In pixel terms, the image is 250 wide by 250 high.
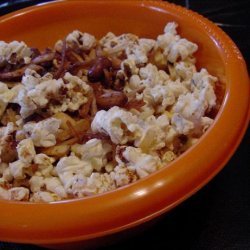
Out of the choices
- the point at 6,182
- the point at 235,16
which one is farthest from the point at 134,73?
the point at 235,16

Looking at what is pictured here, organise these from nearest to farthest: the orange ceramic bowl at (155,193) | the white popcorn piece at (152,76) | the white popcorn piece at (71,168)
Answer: the orange ceramic bowl at (155,193) < the white popcorn piece at (71,168) < the white popcorn piece at (152,76)

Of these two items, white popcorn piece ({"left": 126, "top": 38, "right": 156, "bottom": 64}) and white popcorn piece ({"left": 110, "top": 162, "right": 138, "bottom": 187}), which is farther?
white popcorn piece ({"left": 126, "top": 38, "right": 156, "bottom": 64})

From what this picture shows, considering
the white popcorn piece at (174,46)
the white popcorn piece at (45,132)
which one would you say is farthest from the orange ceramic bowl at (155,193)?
the white popcorn piece at (45,132)

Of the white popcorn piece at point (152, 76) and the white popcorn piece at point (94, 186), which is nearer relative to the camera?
the white popcorn piece at point (94, 186)

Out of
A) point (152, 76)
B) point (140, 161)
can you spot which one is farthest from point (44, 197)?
point (152, 76)

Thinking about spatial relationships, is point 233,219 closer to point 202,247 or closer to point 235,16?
point 202,247

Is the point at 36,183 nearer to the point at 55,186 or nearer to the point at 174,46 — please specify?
the point at 55,186

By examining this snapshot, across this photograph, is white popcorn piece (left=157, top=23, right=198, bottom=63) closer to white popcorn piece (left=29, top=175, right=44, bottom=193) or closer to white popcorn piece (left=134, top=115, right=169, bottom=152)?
white popcorn piece (left=134, top=115, right=169, bottom=152)

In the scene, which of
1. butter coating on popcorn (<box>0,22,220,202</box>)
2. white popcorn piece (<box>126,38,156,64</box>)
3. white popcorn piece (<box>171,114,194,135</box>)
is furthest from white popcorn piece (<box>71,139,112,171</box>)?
white popcorn piece (<box>126,38,156,64</box>)

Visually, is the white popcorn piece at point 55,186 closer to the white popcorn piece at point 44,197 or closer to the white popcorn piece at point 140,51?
the white popcorn piece at point 44,197
